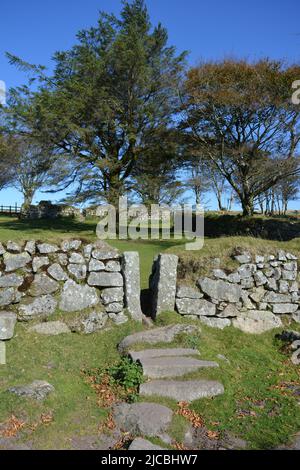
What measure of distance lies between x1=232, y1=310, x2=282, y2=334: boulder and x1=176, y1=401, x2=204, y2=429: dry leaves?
3301mm

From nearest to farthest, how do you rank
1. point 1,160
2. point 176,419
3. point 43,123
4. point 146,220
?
point 176,419
point 43,123
point 146,220
point 1,160

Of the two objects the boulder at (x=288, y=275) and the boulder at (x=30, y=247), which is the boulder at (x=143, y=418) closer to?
the boulder at (x=30, y=247)

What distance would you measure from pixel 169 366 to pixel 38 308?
2921mm

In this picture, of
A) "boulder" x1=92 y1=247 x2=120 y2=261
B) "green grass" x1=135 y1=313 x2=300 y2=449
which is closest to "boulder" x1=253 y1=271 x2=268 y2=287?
"green grass" x1=135 y1=313 x2=300 y2=449

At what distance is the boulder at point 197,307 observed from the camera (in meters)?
7.99

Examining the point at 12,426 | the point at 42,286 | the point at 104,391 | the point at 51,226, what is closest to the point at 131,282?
the point at 42,286

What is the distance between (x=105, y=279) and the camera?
7770mm

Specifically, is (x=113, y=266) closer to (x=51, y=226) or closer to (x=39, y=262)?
(x=39, y=262)

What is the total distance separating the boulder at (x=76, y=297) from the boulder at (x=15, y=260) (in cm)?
91

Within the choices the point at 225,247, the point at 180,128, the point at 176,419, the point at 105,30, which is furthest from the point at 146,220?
the point at 176,419

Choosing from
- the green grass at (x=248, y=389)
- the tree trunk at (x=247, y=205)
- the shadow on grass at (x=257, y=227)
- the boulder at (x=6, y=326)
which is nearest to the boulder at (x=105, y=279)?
the green grass at (x=248, y=389)

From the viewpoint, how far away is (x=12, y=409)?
484 centimetres
